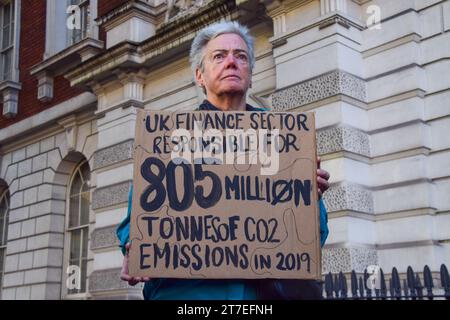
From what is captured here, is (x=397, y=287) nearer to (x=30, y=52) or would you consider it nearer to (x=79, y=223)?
(x=79, y=223)

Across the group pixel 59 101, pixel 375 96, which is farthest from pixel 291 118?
pixel 59 101

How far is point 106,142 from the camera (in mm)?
9969

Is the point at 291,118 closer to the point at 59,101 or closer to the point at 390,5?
the point at 390,5

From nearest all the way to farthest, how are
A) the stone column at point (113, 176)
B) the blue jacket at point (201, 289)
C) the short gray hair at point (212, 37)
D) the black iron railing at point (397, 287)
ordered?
1. the blue jacket at point (201, 289)
2. the short gray hair at point (212, 37)
3. the black iron railing at point (397, 287)
4. the stone column at point (113, 176)

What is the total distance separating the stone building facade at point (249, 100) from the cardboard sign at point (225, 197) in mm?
3930

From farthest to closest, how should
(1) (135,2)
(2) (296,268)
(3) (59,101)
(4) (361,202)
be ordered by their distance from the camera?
(3) (59,101) < (1) (135,2) < (4) (361,202) < (2) (296,268)

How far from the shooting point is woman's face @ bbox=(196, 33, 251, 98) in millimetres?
2732

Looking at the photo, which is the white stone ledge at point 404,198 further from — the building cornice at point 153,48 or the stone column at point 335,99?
the building cornice at point 153,48

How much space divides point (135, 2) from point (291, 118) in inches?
301

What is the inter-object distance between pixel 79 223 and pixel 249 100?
5.48 meters

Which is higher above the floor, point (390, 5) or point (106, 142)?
point (390, 5)

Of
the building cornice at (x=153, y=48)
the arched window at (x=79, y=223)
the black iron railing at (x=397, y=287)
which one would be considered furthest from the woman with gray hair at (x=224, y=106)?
the arched window at (x=79, y=223)

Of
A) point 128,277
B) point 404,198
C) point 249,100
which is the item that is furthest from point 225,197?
point 249,100

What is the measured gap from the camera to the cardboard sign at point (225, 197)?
8.18 feet
